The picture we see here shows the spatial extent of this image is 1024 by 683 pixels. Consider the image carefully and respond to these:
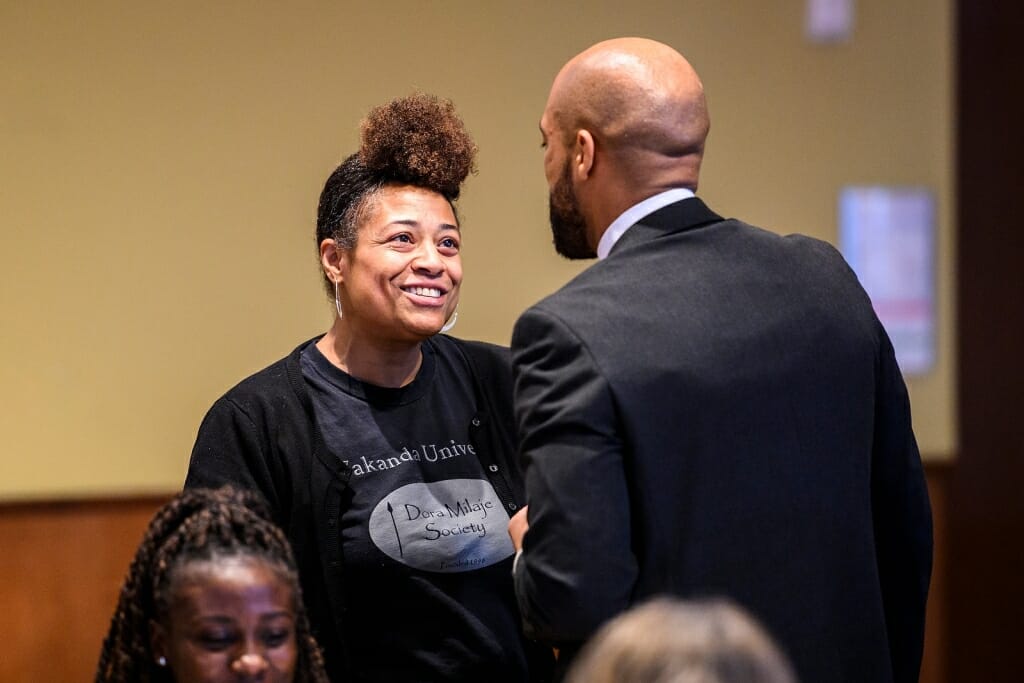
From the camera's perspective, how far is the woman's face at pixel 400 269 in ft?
6.95

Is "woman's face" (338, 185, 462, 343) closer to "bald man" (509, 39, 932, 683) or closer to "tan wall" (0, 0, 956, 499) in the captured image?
"bald man" (509, 39, 932, 683)

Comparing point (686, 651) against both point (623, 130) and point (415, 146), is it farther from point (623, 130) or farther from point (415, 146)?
point (415, 146)

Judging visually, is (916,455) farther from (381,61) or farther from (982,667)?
(982,667)

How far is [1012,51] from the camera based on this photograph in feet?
12.1

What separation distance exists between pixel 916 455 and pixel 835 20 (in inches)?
84.4

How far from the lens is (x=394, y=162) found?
2.17 metres

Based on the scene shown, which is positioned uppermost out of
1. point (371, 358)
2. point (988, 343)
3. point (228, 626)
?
point (371, 358)

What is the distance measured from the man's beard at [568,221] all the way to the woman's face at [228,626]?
0.62m

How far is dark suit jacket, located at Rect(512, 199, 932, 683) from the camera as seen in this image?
5.17ft

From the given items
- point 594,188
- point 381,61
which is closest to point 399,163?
point 594,188

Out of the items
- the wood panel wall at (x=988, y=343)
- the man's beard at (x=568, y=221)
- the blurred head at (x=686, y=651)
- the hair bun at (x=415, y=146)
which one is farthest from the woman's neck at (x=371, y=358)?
the wood panel wall at (x=988, y=343)

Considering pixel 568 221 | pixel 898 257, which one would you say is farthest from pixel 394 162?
pixel 898 257

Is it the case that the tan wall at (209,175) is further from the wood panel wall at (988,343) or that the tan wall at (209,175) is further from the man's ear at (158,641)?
the man's ear at (158,641)

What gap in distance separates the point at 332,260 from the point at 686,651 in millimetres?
1327
